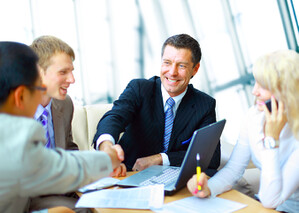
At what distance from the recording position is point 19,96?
3.16ft

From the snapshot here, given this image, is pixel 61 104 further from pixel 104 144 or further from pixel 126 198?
pixel 126 198

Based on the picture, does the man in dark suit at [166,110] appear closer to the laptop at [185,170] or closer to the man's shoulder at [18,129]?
the laptop at [185,170]

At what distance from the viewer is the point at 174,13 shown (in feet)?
15.0

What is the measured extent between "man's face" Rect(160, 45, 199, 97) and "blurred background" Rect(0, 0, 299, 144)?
1764 mm

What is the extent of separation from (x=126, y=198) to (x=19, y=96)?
23.5 inches

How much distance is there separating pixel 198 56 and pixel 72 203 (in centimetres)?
136

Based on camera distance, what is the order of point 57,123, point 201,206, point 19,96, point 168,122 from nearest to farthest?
point 19,96, point 201,206, point 57,123, point 168,122

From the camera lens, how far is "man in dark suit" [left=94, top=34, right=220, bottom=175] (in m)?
2.16

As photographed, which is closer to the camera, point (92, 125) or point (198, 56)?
point (198, 56)

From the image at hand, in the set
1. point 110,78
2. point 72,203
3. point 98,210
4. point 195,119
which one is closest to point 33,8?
point 110,78

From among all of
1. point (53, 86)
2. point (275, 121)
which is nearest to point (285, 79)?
point (275, 121)

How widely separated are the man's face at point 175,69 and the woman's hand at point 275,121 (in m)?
0.90

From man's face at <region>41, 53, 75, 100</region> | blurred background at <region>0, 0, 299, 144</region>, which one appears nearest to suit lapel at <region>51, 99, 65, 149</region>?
man's face at <region>41, 53, 75, 100</region>

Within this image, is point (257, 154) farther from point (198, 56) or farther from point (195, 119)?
point (198, 56)
